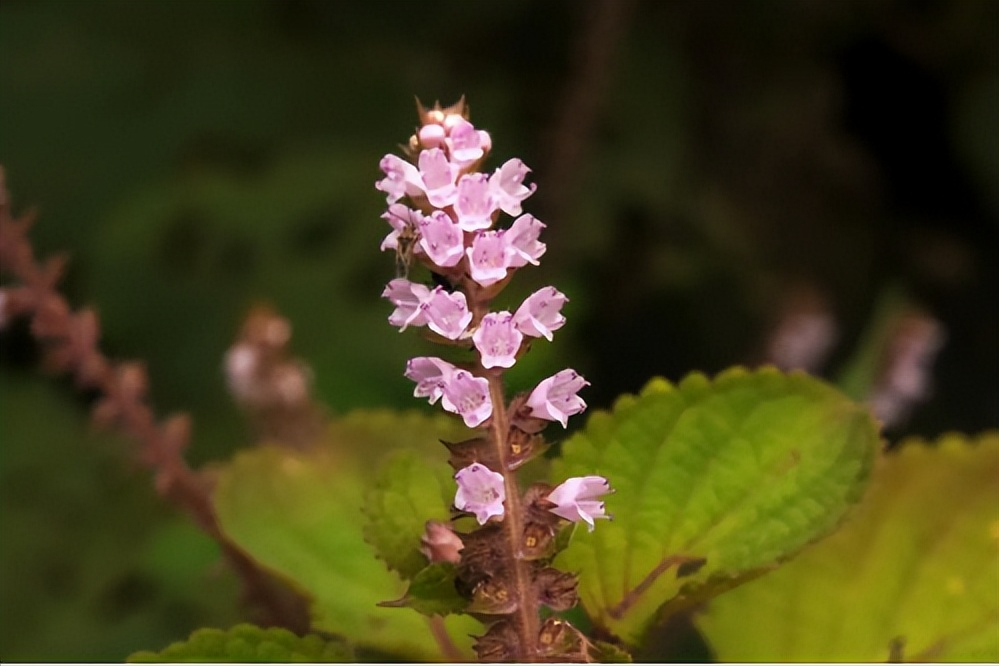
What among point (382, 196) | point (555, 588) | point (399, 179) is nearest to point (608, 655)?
point (555, 588)

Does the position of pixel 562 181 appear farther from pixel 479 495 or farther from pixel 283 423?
pixel 479 495

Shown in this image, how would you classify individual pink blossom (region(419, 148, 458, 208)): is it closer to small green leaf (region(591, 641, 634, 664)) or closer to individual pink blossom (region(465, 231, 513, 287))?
individual pink blossom (region(465, 231, 513, 287))

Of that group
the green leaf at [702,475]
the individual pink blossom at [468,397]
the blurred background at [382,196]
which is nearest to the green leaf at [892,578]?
the green leaf at [702,475]

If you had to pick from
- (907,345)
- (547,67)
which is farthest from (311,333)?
(907,345)

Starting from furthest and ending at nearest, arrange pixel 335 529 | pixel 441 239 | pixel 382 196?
pixel 382 196 < pixel 335 529 < pixel 441 239

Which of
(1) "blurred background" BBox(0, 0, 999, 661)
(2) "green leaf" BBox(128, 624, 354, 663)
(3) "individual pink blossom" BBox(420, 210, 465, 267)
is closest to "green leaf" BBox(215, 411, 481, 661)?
(2) "green leaf" BBox(128, 624, 354, 663)

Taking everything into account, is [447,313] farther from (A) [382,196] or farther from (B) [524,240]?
(A) [382,196]

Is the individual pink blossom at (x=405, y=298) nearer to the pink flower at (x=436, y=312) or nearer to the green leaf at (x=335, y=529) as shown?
the pink flower at (x=436, y=312)

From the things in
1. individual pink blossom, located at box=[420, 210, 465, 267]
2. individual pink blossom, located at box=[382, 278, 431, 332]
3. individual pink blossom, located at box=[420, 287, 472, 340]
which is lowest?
individual pink blossom, located at box=[420, 287, 472, 340]
